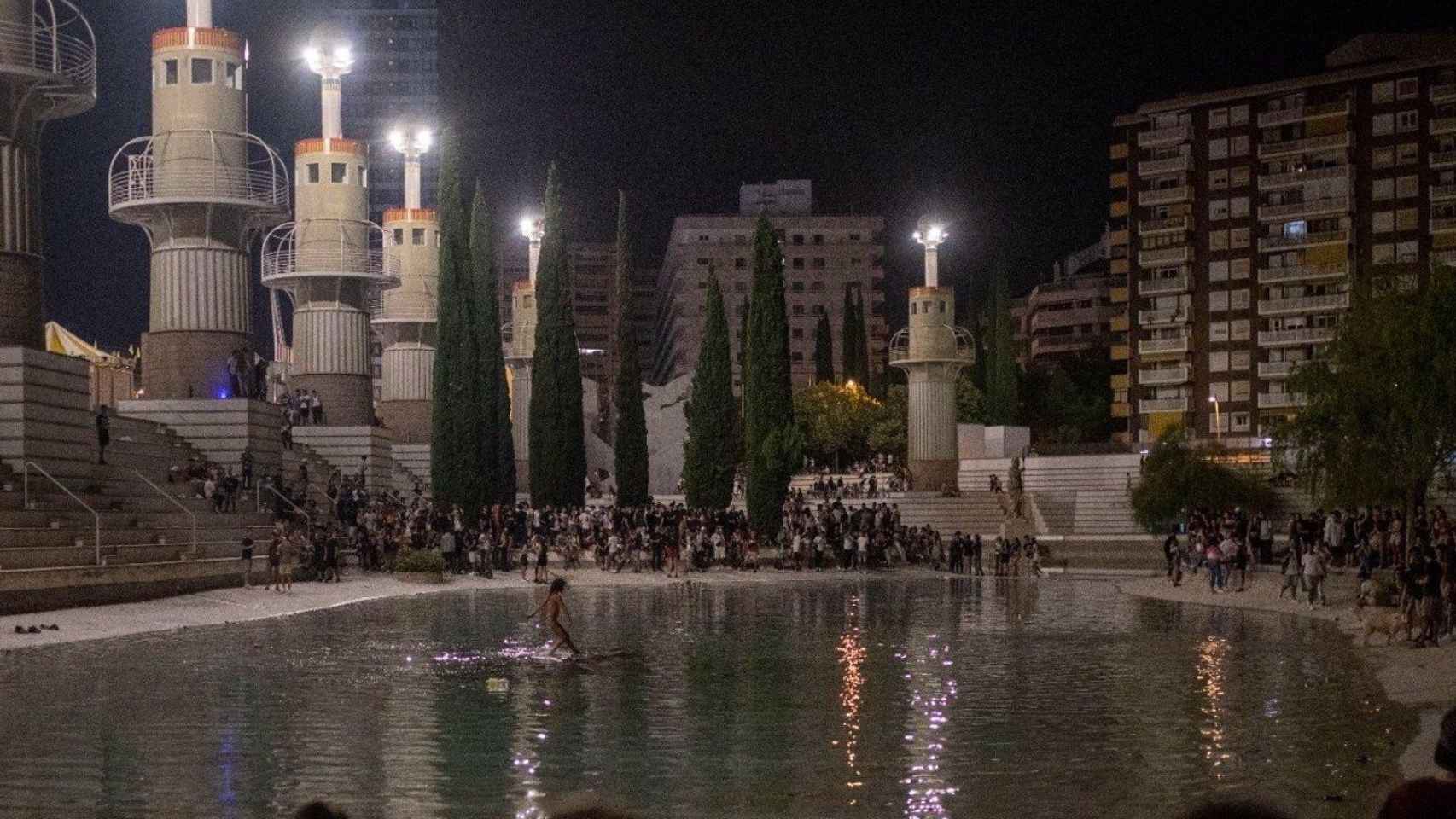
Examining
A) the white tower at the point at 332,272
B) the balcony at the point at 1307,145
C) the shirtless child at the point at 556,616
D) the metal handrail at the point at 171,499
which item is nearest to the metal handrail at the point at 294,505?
the metal handrail at the point at 171,499

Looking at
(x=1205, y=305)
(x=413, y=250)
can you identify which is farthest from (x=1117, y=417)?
(x=413, y=250)

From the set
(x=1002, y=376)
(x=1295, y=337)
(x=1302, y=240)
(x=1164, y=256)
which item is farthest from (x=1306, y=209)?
(x=1002, y=376)

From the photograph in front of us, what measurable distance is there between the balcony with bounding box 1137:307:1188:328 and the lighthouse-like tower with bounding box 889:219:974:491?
102 feet

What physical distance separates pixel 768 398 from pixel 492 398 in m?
10.4

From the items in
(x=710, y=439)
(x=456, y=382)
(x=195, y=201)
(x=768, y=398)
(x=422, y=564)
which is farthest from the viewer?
(x=710, y=439)

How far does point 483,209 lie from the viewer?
60.3m

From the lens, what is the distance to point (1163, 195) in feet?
322

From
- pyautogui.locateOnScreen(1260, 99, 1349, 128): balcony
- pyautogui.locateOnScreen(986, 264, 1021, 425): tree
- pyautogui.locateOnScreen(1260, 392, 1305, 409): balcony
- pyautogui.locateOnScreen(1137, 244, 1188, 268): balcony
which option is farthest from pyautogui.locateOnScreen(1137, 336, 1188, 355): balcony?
pyautogui.locateOnScreen(1260, 99, 1349, 128): balcony

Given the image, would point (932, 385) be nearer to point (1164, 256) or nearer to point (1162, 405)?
point (1162, 405)

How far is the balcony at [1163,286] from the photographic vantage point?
97438 millimetres

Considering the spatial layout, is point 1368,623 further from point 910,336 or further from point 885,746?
point 910,336

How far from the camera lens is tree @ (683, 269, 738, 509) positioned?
5894cm

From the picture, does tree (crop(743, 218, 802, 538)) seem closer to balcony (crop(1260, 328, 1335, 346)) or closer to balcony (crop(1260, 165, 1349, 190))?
balcony (crop(1260, 328, 1335, 346))

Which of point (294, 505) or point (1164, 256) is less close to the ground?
point (1164, 256)
